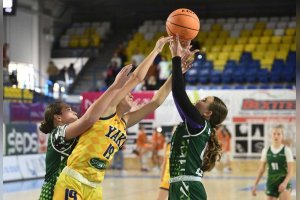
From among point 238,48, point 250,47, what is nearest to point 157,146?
point 238,48

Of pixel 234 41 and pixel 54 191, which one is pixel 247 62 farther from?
pixel 54 191

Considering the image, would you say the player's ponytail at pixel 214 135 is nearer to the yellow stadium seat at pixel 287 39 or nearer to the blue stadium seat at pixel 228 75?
the blue stadium seat at pixel 228 75

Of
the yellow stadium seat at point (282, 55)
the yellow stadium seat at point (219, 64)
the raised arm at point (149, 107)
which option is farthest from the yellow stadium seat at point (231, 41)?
the raised arm at point (149, 107)

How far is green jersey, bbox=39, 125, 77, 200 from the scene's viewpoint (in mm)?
4801

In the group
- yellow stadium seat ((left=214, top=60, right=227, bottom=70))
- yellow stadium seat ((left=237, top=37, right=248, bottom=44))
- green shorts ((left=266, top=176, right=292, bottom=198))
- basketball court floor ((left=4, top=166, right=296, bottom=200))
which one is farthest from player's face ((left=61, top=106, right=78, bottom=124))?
yellow stadium seat ((left=237, top=37, right=248, bottom=44))

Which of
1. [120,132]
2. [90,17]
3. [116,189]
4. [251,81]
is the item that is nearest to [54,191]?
[120,132]

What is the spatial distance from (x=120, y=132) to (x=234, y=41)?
2356 cm

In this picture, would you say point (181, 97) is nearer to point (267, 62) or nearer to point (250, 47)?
point (267, 62)

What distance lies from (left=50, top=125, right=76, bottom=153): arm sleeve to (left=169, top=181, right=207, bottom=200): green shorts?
0.87m

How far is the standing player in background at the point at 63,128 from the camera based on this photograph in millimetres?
4445

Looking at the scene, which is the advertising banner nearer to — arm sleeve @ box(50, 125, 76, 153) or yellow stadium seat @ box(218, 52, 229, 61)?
yellow stadium seat @ box(218, 52, 229, 61)

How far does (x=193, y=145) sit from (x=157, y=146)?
17.0 metres

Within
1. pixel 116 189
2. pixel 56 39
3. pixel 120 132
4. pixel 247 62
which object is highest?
pixel 56 39

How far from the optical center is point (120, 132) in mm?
4699
